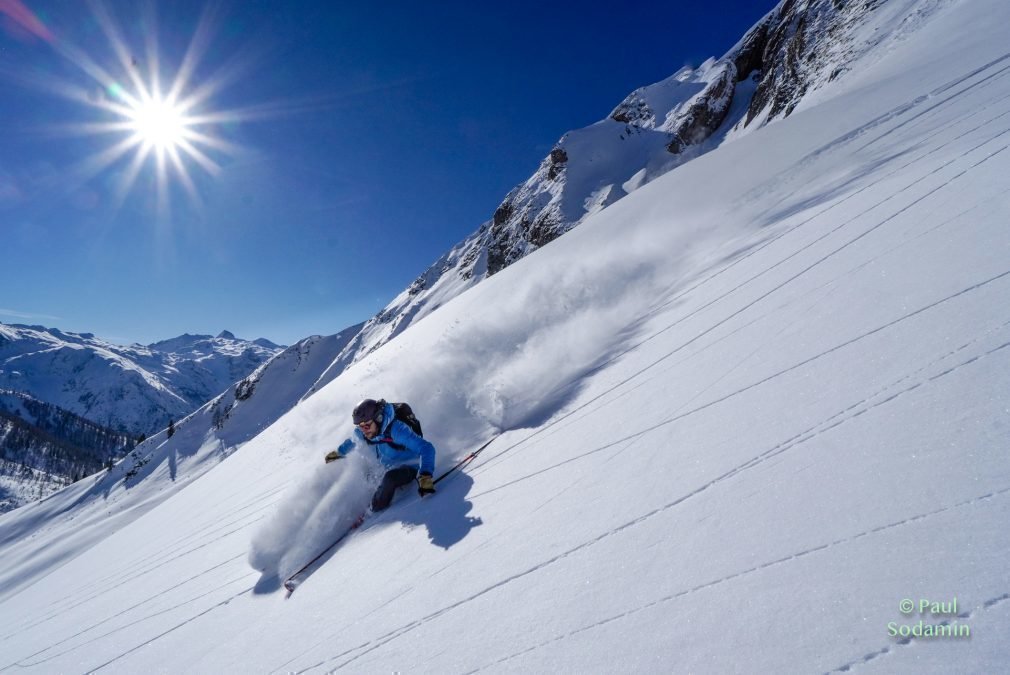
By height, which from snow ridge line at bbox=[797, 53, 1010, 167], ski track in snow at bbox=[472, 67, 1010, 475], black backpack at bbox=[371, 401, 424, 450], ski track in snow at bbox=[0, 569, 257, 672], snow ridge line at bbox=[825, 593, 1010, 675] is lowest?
snow ridge line at bbox=[825, 593, 1010, 675]

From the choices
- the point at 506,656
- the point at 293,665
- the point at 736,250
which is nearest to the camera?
the point at 506,656

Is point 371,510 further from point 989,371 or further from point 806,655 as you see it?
point 989,371

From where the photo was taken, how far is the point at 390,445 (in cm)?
464

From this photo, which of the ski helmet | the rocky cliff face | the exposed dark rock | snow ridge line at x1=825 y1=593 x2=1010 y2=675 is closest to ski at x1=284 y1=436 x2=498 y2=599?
the ski helmet

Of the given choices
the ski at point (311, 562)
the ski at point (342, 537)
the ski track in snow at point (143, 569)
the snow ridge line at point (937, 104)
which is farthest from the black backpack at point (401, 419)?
the snow ridge line at point (937, 104)

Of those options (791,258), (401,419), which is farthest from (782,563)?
(791,258)

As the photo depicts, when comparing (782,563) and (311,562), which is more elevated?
(311,562)

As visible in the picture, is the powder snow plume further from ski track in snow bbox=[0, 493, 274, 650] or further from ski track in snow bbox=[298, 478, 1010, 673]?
ski track in snow bbox=[298, 478, 1010, 673]

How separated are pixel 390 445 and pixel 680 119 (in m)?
57.2

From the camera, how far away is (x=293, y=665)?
2.60 metres

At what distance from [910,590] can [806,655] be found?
396 millimetres

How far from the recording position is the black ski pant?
174 inches

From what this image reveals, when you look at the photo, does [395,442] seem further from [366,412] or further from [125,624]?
[125,624]

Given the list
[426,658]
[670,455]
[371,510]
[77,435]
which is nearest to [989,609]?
[670,455]
